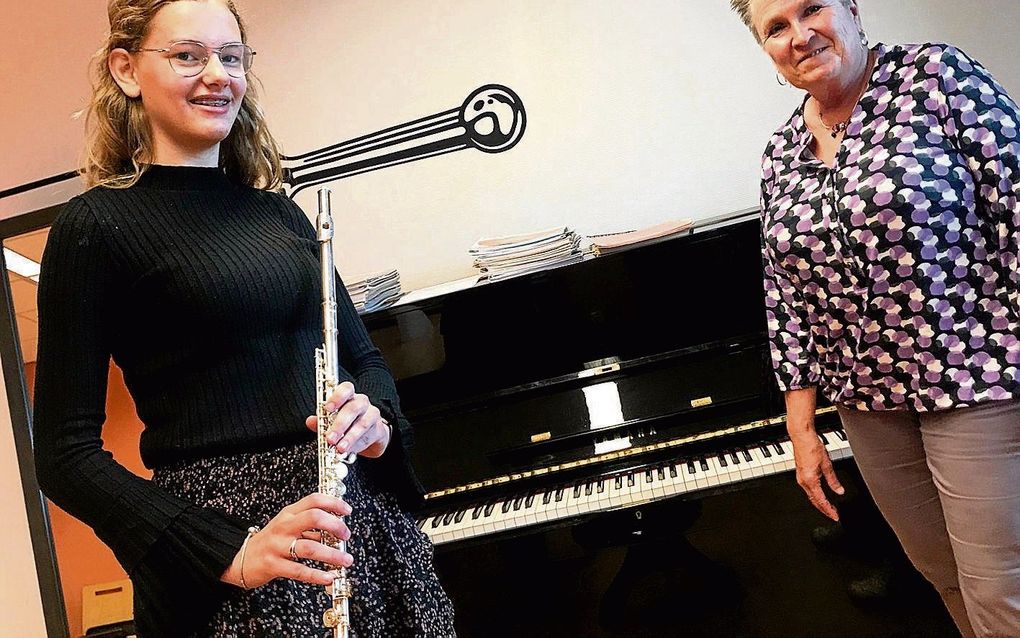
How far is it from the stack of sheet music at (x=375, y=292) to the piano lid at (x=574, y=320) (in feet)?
0.24

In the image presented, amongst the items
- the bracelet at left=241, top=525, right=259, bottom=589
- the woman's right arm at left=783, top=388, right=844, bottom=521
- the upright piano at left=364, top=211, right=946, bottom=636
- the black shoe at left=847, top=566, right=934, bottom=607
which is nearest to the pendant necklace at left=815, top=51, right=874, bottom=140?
the woman's right arm at left=783, top=388, right=844, bottom=521

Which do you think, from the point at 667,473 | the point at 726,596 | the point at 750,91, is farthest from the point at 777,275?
the point at 750,91

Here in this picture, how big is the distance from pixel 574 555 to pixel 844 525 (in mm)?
638

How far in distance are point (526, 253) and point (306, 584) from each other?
65.2 inches

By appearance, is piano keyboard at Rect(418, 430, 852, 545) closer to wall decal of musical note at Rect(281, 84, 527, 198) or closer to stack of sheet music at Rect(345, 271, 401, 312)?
stack of sheet music at Rect(345, 271, 401, 312)

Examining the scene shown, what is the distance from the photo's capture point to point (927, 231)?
1384 millimetres

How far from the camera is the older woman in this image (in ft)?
4.52

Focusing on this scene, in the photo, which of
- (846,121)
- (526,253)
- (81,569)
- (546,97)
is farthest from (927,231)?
(81,569)

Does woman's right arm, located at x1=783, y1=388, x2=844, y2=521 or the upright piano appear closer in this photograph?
woman's right arm, located at x1=783, y1=388, x2=844, y2=521

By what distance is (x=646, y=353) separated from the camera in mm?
2402

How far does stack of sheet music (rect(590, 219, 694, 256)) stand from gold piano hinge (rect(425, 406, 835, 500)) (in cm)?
46

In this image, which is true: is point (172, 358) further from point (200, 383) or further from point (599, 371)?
point (599, 371)

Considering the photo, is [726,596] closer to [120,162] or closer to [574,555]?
[574,555]

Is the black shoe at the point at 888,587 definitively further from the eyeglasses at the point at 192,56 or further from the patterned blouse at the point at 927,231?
the eyeglasses at the point at 192,56
